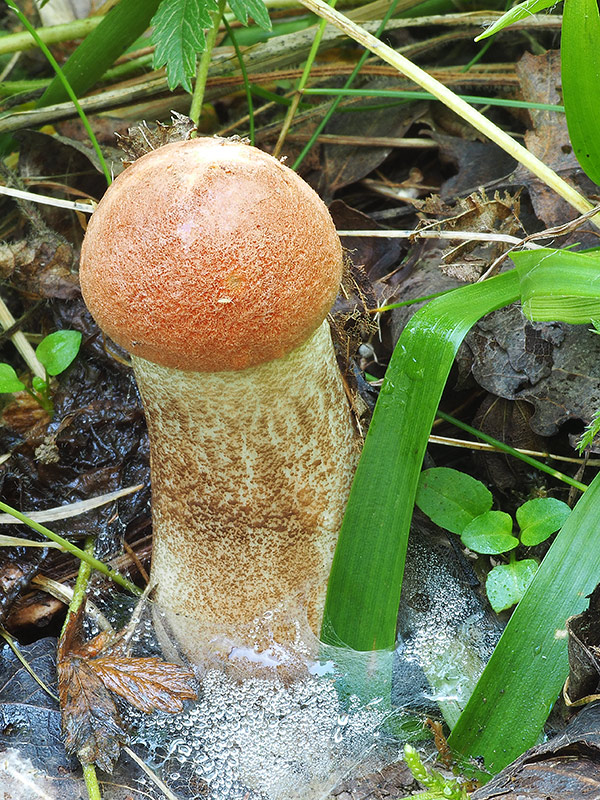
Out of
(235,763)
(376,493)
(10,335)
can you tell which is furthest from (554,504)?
(10,335)

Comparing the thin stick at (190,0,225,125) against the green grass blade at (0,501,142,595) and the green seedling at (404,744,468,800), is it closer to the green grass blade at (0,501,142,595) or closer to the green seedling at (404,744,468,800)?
the green grass blade at (0,501,142,595)

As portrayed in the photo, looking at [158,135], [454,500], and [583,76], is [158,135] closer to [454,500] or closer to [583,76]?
[583,76]

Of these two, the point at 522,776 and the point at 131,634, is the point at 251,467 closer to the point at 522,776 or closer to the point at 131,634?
the point at 131,634

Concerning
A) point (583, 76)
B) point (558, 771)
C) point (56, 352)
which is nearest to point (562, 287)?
point (583, 76)

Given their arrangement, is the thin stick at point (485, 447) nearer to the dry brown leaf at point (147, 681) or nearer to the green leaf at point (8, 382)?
the dry brown leaf at point (147, 681)

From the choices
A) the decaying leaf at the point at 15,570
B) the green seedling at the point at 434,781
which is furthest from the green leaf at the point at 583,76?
the decaying leaf at the point at 15,570

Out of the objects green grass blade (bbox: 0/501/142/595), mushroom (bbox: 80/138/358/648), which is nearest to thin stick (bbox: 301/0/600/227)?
mushroom (bbox: 80/138/358/648)
